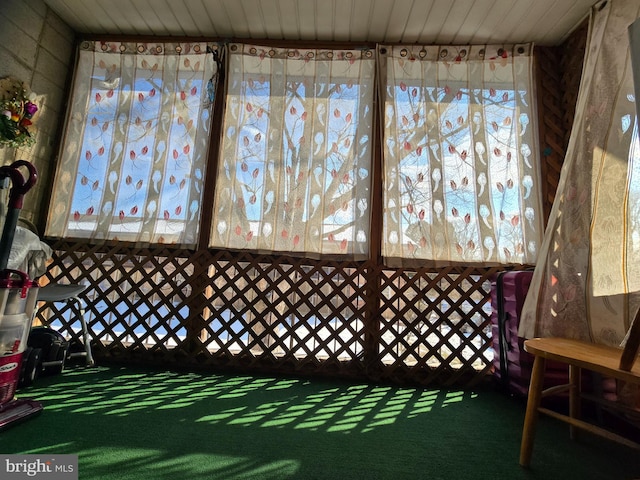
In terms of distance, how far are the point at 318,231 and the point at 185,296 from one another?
916 millimetres

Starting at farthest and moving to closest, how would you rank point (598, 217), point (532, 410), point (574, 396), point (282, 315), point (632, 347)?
point (282, 315) → point (598, 217) → point (574, 396) → point (532, 410) → point (632, 347)

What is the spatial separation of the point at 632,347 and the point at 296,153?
172 cm

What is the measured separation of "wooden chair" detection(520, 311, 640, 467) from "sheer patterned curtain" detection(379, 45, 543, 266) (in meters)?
0.82

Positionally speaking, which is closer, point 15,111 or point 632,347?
point 632,347

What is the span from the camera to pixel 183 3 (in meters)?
1.85

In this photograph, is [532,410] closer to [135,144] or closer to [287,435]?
[287,435]

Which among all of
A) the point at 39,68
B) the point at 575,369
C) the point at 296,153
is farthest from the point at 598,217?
the point at 39,68

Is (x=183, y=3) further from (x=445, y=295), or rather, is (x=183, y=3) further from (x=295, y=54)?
(x=445, y=295)

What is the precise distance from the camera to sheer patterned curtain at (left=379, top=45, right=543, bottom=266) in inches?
71.7

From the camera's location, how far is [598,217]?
1.34 metres

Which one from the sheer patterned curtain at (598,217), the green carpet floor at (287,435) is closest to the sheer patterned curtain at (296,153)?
the green carpet floor at (287,435)

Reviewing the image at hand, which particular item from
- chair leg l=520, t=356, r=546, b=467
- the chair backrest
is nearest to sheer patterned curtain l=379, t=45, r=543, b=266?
chair leg l=520, t=356, r=546, b=467

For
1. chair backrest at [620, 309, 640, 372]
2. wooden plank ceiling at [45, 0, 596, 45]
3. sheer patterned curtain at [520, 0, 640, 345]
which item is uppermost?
wooden plank ceiling at [45, 0, 596, 45]

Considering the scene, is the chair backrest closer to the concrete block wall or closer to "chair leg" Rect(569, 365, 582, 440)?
"chair leg" Rect(569, 365, 582, 440)
